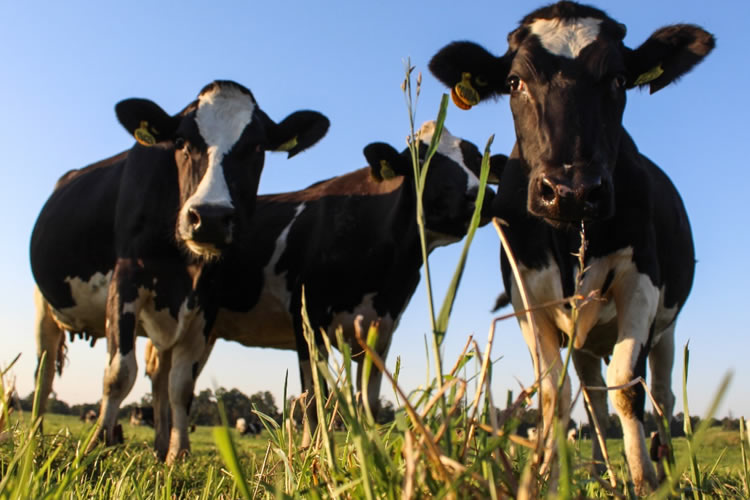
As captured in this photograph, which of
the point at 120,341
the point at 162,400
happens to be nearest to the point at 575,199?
the point at 120,341

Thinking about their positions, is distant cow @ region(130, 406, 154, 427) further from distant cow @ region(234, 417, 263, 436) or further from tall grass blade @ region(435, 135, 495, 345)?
tall grass blade @ region(435, 135, 495, 345)

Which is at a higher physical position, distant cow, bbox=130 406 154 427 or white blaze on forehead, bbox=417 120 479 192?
white blaze on forehead, bbox=417 120 479 192

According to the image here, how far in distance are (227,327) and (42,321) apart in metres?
2.04

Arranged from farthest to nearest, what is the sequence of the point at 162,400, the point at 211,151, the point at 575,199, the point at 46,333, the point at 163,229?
the point at 46,333
the point at 162,400
the point at 211,151
the point at 163,229
the point at 575,199

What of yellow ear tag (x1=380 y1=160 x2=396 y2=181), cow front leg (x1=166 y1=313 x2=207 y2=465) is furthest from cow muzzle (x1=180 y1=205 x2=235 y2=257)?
yellow ear tag (x1=380 y1=160 x2=396 y2=181)

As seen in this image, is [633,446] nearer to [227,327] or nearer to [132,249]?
[132,249]

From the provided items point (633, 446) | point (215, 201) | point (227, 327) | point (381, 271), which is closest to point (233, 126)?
point (215, 201)

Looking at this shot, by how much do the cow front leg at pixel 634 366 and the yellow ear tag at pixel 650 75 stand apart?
1.37m

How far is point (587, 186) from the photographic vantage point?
309cm

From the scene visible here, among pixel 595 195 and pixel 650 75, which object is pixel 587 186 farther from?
pixel 650 75

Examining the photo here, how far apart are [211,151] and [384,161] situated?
178 cm

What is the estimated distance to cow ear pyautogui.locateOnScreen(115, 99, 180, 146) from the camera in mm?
6320

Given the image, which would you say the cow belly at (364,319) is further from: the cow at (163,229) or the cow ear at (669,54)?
the cow ear at (669,54)

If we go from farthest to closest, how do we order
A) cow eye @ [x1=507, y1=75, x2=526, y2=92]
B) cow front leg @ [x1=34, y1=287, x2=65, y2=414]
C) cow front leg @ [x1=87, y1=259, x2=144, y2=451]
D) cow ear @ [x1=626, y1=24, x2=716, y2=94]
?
cow front leg @ [x1=34, y1=287, x2=65, y2=414] → cow front leg @ [x1=87, y1=259, x2=144, y2=451] → cow ear @ [x1=626, y1=24, x2=716, y2=94] → cow eye @ [x1=507, y1=75, x2=526, y2=92]
